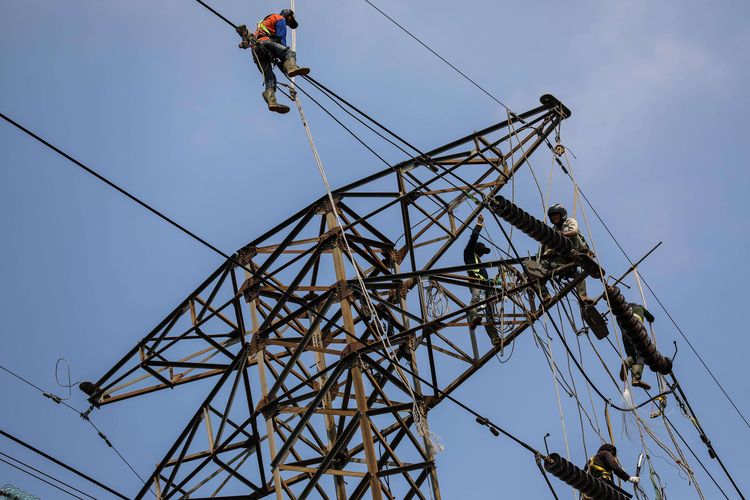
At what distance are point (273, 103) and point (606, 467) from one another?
741 cm

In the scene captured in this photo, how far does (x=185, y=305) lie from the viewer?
81.6 feet

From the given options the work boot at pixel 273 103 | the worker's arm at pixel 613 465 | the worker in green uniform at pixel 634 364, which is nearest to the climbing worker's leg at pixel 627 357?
→ the worker in green uniform at pixel 634 364

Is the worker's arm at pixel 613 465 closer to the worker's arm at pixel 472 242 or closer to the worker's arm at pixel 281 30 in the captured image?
the worker's arm at pixel 472 242

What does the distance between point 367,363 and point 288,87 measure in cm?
439

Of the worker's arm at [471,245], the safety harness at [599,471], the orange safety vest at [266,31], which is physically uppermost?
the orange safety vest at [266,31]

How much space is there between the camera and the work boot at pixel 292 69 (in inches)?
870

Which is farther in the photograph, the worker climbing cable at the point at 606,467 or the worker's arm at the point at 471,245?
the worker's arm at the point at 471,245

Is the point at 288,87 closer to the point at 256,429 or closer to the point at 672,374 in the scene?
the point at 256,429

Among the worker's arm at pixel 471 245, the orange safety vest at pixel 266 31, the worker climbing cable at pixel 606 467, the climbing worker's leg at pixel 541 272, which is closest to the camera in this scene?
the worker climbing cable at pixel 606 467

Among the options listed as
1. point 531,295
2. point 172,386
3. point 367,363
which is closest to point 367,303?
point 367,363

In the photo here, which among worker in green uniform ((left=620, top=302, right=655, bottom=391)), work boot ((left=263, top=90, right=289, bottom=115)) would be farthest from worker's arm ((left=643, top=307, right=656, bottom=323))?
work boot ((left=263, top=90, right=289, bottom=115))

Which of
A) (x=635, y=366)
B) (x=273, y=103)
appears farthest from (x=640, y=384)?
(x=273, y=103)

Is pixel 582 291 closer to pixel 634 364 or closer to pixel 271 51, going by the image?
pixel 634 364

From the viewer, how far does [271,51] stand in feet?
74.3
